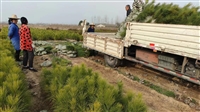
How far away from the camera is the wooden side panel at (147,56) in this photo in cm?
556

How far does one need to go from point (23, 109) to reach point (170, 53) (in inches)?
151

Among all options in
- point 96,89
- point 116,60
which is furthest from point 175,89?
point 96,89

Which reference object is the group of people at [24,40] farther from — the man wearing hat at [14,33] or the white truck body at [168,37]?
the white truck body at [168,37]

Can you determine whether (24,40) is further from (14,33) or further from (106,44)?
(106,44)

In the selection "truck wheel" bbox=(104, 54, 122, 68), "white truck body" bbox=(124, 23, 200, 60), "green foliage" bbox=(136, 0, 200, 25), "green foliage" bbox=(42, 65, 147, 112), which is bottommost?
"truck wheel" bbox=(104, 54, 122, 68)

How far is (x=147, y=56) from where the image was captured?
580 centimetres

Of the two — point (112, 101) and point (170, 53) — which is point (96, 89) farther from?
point (170, 53)

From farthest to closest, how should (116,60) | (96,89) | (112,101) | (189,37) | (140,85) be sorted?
(116,60) → (140,85) → (189,37) → (96,89) → (112,101)

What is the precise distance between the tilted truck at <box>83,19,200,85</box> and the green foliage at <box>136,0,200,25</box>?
666 mm

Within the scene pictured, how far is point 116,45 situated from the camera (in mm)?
6617

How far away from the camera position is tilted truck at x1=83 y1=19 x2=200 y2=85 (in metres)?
4.43

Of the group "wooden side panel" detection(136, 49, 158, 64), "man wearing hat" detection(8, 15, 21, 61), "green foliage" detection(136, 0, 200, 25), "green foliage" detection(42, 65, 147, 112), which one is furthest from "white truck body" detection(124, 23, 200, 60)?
"man wearing hat" detection(8, 15, 21, 61)

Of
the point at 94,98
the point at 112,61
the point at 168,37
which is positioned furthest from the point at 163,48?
the point at 94,98

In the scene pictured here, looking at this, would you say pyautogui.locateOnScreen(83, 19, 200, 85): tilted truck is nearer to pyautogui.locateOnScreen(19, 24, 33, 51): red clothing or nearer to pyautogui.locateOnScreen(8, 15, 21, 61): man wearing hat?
pyautogui.locateOnScreen(19, 24, 33, 51): red clothing
